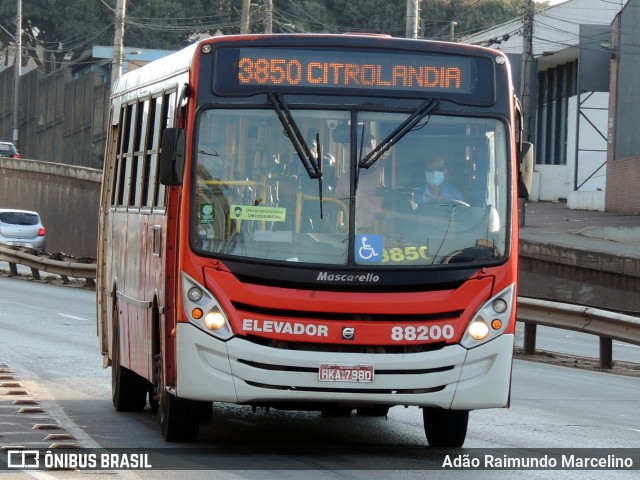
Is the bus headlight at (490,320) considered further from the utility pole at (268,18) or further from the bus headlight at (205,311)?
the utility pole at (268,18)

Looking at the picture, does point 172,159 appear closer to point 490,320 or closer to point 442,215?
point 442,215

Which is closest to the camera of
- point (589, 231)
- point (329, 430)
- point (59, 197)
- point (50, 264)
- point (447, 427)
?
point (447, 427)


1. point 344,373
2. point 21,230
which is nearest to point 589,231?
point 21,230

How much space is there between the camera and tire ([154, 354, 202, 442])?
10.4 meters

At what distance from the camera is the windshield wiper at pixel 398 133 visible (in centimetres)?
1003

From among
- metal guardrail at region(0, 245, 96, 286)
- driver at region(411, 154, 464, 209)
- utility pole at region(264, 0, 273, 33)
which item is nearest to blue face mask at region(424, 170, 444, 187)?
driver at region(411, 154, 464, 209)

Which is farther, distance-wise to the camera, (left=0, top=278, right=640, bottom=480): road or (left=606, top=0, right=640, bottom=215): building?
(left=606, top=0, right=640, bottom=215): building

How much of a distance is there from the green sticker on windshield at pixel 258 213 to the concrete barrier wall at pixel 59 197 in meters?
44.1

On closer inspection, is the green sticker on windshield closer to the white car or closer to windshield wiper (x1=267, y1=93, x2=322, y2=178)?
windshield wiper (x1=267, y1=93, x2=322, y2=178)

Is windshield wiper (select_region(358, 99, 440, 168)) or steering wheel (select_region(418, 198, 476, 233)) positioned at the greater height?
windshield wiper (select_region(358, 99, 440, 168))

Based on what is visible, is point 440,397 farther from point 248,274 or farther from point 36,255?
point 36,255

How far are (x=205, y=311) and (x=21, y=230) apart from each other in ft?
117

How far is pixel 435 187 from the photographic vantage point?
10141 mm

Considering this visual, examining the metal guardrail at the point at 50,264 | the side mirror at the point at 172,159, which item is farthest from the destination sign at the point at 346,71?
the metal guardrail at the point at 50,264
